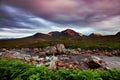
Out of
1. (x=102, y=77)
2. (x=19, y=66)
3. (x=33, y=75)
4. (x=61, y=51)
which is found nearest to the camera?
(x=33, y=75)

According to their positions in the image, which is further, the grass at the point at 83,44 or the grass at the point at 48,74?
the grass at the point at 83,44

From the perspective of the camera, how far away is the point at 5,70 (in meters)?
8.03

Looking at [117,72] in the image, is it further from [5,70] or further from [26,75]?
[5,70]

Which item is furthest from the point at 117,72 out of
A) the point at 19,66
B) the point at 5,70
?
the point at 5,70

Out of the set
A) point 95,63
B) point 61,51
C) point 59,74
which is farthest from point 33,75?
point 61,51

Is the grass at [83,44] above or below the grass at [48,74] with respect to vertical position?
above

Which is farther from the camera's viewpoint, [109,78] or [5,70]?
[5,70]

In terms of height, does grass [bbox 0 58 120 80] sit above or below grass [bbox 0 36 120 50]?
below

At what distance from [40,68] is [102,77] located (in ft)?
7.84

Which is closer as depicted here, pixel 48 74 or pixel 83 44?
pixel 48 74

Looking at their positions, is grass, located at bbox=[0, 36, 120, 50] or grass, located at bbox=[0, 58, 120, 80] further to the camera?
grass, located at bbox=[0, 36, 120, 50]

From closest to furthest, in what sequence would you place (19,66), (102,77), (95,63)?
1. (102,77)
2. (19,66)
3. (95,63)

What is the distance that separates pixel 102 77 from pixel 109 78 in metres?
0.26

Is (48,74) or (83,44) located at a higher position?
(83,44)
